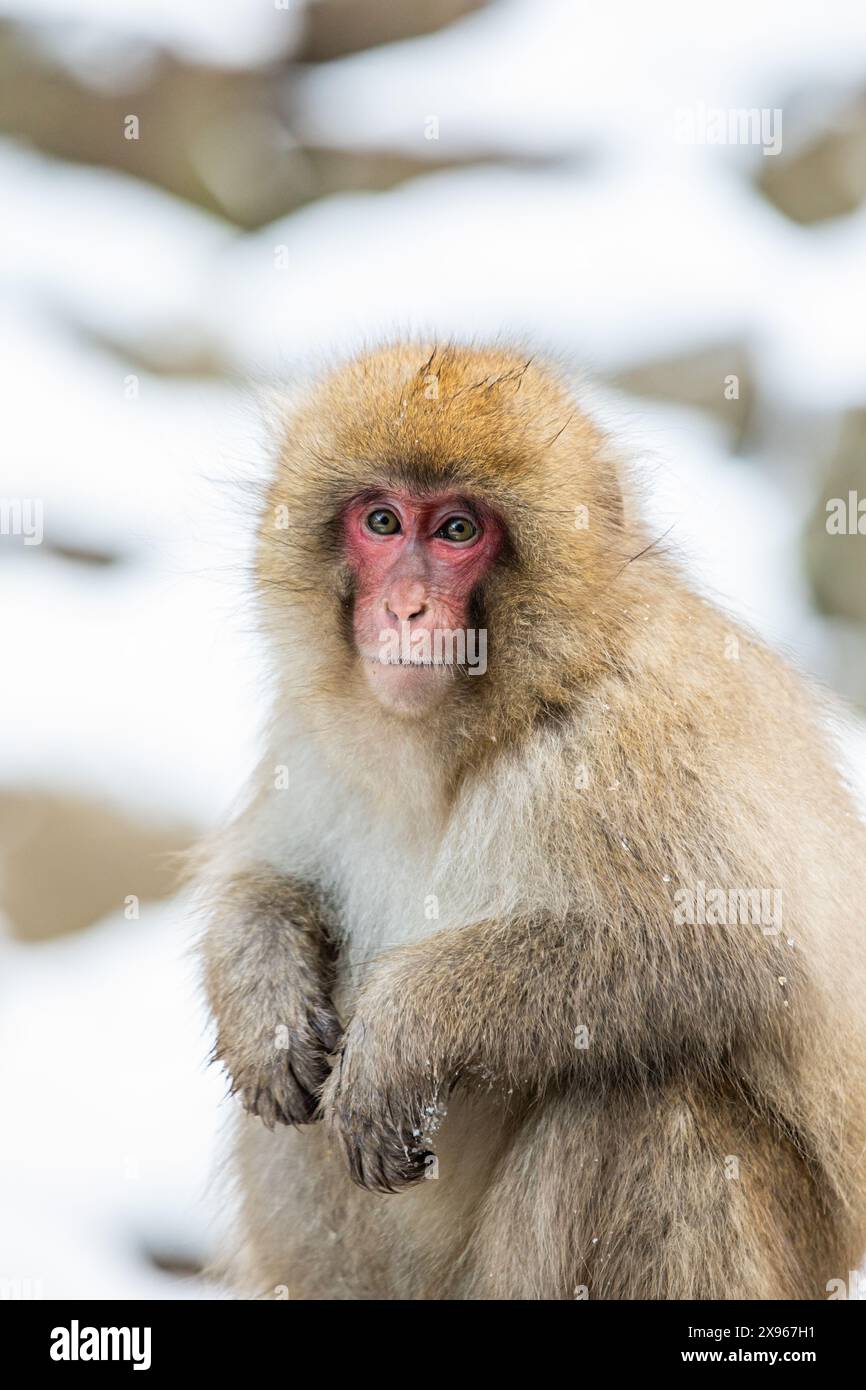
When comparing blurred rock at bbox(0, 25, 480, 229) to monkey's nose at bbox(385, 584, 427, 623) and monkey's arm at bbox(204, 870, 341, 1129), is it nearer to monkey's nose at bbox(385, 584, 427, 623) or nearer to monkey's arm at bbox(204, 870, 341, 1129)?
monkey's arm at bbox(204, 870, 341, 1129)

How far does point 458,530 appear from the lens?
430 centimetres

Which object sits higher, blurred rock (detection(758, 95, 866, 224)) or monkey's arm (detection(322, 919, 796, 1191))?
blurred rock (detection(758, 95, 866, 224))

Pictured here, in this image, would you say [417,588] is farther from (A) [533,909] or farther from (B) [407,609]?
(A) [533,909]

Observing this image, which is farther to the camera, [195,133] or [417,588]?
[195,133]

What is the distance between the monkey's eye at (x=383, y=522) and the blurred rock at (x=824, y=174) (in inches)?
328

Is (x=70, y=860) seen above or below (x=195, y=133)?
below

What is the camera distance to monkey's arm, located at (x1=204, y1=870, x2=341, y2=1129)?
438cm

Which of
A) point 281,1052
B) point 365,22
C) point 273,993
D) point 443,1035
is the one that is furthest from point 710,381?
point 443,1035

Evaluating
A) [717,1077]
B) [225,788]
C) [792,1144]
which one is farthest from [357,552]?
[225,788]

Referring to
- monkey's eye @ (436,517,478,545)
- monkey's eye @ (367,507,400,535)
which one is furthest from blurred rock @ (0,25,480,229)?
monkey's eye @ (436,517,478,545)

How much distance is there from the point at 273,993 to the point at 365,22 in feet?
27.8

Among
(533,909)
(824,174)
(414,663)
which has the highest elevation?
(824,174)

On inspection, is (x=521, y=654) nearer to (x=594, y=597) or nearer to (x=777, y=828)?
(x=594, y=597)

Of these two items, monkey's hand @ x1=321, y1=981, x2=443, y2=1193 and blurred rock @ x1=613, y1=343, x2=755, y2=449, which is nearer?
monkey's hand @ x1=321, y1=981, x2=443, y2=1193
